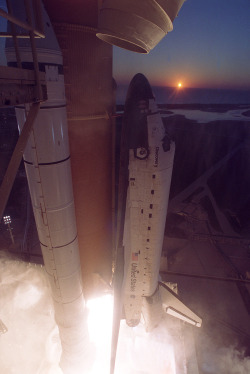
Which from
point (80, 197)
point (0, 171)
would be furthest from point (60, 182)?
point (0, 171)

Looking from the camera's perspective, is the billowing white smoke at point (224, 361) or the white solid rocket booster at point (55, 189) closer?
the white solid rocket booster at point (55, 189)

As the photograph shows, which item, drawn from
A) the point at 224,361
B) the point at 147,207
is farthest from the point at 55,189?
the point at 224,361

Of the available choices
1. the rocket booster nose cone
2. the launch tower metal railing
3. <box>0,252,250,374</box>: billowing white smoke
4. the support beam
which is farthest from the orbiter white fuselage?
the support beam

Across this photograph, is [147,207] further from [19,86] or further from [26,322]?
[26,322]

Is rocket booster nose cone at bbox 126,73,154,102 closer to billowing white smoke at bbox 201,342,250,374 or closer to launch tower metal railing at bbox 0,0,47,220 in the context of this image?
launch tower metal railing at bbox 0,0,47,220

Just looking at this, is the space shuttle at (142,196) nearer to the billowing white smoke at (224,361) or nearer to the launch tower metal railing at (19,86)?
the launch tower metal railing at (19,86)

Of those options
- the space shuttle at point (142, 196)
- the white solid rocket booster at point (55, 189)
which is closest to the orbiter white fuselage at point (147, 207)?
the space shuttle at point (142, 196)

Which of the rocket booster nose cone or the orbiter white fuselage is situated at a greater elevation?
the rocket booster nose cone

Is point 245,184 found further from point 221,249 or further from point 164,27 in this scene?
point 164,27
